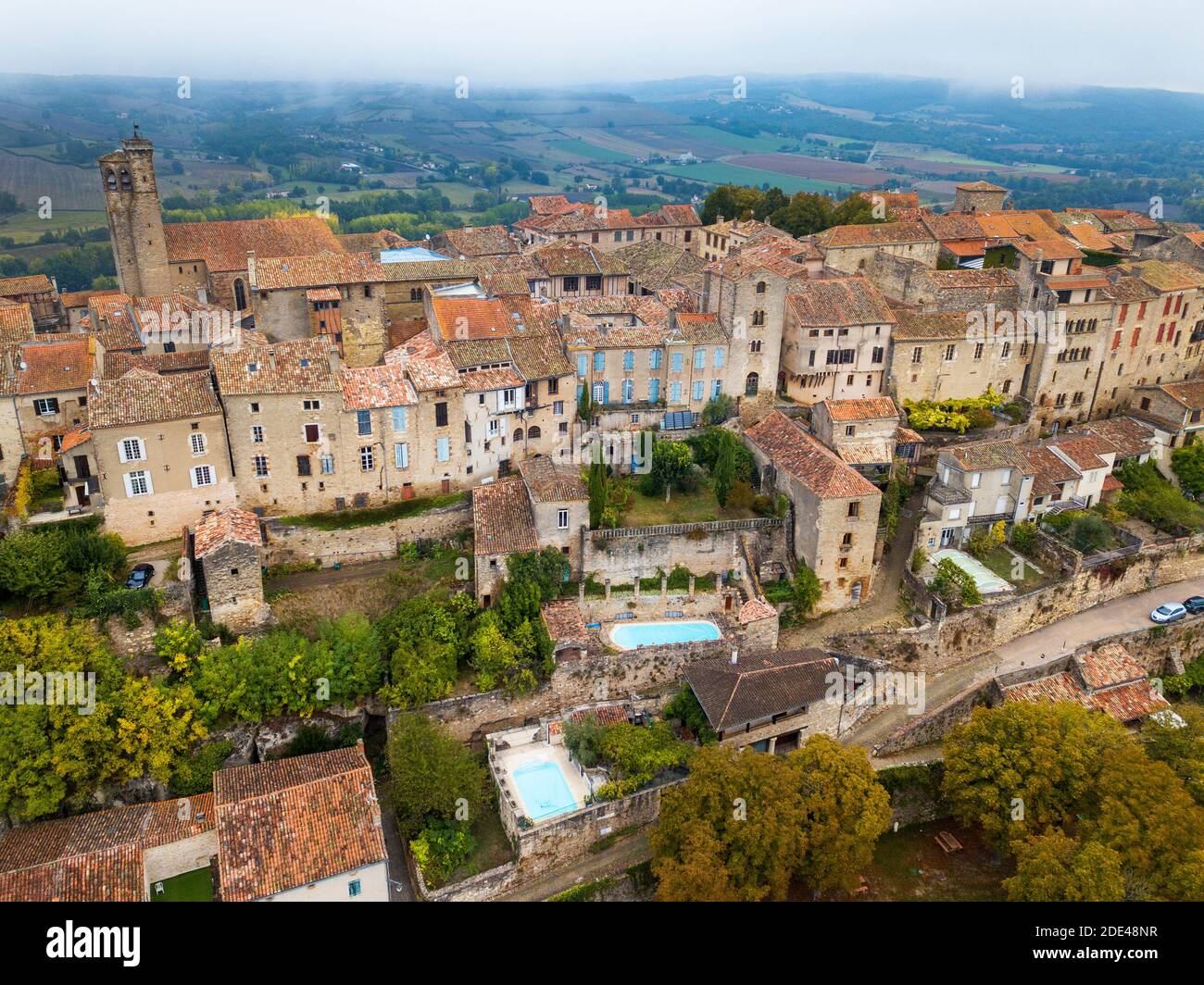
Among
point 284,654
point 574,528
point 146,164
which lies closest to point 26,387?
point 284,654

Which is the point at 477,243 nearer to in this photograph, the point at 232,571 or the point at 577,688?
the point at 232,571

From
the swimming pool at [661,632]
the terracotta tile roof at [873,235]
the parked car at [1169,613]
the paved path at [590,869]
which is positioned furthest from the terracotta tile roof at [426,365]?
the parked car at [1169,613]

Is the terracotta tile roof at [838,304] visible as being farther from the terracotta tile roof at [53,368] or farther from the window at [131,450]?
the terracotta tile roof at [53,368]

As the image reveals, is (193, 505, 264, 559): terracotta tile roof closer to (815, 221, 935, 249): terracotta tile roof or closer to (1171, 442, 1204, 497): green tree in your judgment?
(815, 221, 935, 249): terracotta tile roof

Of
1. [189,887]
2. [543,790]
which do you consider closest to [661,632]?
[543,790]

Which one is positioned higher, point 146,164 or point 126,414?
point 146,164

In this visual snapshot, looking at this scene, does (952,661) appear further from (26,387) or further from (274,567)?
(26,387)

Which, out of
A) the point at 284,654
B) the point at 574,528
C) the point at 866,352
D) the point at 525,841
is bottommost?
the point at 525,841
